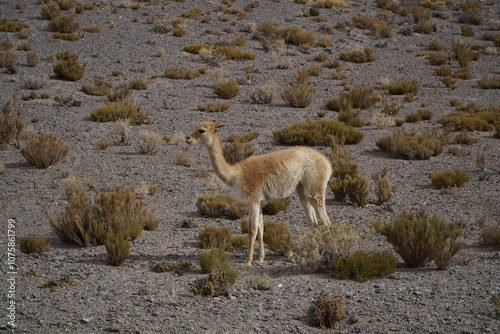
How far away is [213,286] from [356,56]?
21010mm

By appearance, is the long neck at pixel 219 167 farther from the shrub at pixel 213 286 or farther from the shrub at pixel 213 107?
the shrub at pixel 213 107

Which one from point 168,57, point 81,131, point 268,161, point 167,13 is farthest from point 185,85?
point 268,161

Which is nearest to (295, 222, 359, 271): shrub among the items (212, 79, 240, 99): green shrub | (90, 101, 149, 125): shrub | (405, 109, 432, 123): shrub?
(90, 101, 149, 125): shrub

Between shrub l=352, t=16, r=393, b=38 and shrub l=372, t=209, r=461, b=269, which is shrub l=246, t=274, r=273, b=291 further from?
shrub l=352, t=16, r=393, b=38

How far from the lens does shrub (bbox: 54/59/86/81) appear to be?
20.8 metres

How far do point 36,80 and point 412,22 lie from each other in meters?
22.2

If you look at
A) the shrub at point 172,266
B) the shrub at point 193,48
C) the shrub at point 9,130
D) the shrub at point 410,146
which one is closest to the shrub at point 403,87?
the shrub at point 410,146

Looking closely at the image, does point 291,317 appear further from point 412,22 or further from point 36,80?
point 412,22

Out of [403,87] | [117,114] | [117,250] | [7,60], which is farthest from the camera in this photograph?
[403,87]

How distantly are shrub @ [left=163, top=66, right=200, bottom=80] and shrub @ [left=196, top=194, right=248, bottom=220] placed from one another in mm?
11738

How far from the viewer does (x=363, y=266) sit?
7664 mm

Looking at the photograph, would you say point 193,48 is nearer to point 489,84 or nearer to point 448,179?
point 489,84

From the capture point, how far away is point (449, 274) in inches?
309

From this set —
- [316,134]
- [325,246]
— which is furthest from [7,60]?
[325,246]
